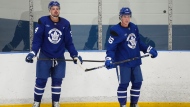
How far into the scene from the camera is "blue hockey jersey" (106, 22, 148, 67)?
13.1ft

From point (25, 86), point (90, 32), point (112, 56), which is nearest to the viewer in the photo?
point (112, 56)

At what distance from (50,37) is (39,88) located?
1.73ft

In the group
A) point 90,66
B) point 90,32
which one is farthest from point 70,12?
point 90,66

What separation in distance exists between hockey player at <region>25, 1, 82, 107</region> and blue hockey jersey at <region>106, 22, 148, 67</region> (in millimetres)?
418

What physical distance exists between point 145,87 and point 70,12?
98.4 inches

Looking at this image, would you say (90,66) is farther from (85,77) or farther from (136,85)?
(136,85)

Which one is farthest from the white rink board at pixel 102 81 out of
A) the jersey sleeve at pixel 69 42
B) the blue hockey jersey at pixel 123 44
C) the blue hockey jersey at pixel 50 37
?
the blue hockey jersey at pixel 123 44

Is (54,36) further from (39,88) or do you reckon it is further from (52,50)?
(39,88)

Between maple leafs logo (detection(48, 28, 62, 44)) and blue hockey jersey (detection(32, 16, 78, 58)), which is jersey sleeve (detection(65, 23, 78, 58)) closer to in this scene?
blue hockey jersey (detection(32, 16, 78, 58))

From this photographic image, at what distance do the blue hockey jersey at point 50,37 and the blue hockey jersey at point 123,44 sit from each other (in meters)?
0.48

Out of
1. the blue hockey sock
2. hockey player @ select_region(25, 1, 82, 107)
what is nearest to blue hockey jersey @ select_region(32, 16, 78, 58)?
hockey player @ select_region(25, 1, 82, 107)

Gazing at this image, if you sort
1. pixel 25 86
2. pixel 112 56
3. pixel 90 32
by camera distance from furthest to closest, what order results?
pixel 90 32, pixel 25 86, pixel 112 56

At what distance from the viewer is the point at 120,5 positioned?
6672 mm

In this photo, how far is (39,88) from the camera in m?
4.18
